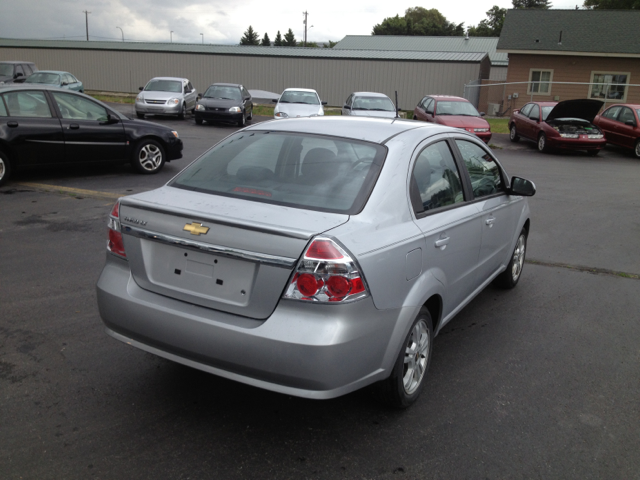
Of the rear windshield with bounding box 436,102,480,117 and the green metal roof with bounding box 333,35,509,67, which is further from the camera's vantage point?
the green metal roof with bounding box 333,35,509,67

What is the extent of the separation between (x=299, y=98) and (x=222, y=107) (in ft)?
10.2

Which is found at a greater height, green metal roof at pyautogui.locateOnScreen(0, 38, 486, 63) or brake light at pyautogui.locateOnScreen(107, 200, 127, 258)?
green metal roof at pyautogui.locateOnScreen(0, 38, 486, 63)

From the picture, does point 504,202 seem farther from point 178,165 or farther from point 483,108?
point 483,108

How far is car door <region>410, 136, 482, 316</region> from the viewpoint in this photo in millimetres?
3553

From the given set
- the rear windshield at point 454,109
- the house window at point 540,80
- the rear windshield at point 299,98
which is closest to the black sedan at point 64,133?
the rear windshield at point 299,98

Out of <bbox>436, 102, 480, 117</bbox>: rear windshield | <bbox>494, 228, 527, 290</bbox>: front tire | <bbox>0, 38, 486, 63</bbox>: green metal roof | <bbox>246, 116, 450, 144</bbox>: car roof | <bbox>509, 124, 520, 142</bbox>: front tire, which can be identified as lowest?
<bbox>509, 124, 520, 142</bbox>: front tire

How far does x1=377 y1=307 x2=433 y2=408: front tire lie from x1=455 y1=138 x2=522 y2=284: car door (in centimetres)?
108

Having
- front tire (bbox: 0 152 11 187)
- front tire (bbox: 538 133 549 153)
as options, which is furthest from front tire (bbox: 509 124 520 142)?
front tire (bbox: 0 152 11 187)

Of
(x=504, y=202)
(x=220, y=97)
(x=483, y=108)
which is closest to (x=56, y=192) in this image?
→ (x=504, y=202)

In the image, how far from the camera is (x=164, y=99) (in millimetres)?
23609

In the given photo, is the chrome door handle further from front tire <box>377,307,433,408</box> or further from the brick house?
the brick house

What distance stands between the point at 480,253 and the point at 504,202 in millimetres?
751

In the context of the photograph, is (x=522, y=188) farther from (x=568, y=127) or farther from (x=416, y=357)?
(x=568, y=127)

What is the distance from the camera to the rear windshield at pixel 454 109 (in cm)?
1925
